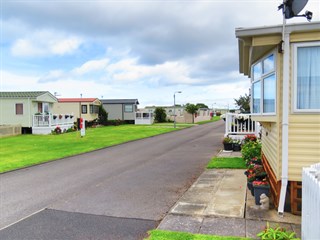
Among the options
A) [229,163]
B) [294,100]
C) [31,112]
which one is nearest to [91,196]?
[294,100]

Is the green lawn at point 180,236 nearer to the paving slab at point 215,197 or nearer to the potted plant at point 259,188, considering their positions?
the paving slab at point 215,197

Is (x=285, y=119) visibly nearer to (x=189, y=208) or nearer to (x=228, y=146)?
(x=189, y=208)

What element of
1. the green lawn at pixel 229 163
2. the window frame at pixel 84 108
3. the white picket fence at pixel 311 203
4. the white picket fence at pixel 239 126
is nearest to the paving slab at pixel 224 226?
the white picket fence at pixel 311 203

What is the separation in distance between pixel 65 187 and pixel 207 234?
4.80 metres

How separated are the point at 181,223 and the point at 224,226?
75 centimetres

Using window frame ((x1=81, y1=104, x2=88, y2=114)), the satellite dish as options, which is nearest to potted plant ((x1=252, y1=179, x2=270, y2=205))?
the satellite dish

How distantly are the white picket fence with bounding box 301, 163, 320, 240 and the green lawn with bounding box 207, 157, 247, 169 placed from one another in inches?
246

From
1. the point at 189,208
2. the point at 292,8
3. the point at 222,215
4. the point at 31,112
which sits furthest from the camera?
the point at 31,112

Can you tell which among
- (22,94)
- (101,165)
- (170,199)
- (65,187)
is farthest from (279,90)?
(22,94)

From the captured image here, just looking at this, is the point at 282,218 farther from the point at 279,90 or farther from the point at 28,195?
the point at 28,195

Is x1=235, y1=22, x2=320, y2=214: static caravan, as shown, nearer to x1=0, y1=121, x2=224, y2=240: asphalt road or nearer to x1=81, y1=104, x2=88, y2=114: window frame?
x1=0, y1=121, x2=224, y2=240: asphalt road

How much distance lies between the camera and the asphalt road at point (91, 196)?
513 centimetres

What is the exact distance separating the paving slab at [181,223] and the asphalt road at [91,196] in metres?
0.23

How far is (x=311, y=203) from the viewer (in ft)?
11.5
